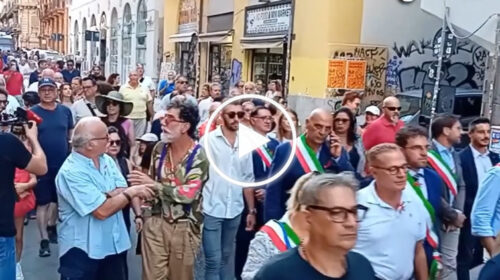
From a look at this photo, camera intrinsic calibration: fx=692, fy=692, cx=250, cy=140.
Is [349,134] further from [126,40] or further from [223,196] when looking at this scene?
[126,40]

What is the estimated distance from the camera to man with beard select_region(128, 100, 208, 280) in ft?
16.0

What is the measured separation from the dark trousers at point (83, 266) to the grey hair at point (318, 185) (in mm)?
2148

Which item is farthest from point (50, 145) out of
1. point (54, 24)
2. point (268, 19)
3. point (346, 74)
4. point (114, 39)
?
point (54, 24)

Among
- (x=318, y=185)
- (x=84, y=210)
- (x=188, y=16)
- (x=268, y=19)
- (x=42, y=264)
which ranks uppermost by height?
(x=188, y=16)

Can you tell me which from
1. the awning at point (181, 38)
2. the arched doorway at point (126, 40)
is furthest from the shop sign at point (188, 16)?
the arched doorway at point (126, 40)

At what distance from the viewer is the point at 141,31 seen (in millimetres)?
35094

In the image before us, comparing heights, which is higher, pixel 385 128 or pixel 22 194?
pixel 385 128

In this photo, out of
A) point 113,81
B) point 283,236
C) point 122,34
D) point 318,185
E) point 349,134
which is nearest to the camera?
point 318,185

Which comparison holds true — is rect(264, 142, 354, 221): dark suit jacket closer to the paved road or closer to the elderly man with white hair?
the elderly man with white hair

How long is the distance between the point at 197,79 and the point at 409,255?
23923 millimetres

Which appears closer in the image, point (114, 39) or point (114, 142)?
point (114, 142)

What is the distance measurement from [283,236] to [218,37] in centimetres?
2236

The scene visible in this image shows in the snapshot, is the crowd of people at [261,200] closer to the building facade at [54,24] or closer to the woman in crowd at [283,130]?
the woman in crowd at [283,130]

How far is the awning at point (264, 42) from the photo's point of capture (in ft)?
64.6
